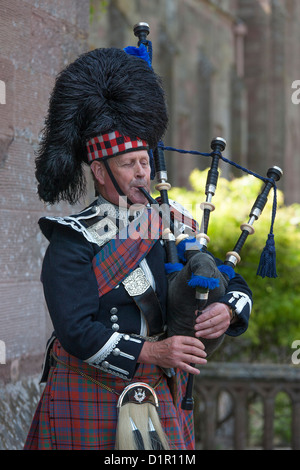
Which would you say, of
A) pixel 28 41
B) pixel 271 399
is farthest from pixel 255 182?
pixel 28 41

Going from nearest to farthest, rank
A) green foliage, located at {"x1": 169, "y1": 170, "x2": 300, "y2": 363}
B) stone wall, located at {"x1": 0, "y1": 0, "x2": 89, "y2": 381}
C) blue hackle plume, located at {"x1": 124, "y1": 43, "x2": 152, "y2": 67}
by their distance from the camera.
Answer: blue hackle plume, located at {"x1": 124, "y1": 43, "x2": 152, "y2": 67} < stone wall, located at {"x1": 0, "y1": 0, "x2": 89, "y2": 381} < green foliage, located at {"x1": 169, "y1": 170, "x2": 300, "y2": 363}

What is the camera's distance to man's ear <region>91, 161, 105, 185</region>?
2.67m

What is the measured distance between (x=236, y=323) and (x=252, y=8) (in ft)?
71.4

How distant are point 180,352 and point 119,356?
21 centimetres

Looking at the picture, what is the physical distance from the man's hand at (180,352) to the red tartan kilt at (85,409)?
0.19 metres

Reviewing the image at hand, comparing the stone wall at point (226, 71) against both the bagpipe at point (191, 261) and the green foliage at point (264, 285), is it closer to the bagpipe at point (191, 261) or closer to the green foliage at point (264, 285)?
the green foliage at point (264, 285)

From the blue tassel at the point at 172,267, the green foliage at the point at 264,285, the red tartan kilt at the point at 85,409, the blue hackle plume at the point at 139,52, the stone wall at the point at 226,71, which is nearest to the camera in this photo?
the red tartan kilt at the point at 85,409

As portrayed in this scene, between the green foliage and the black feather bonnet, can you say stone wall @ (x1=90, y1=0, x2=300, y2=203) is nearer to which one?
the green foliage

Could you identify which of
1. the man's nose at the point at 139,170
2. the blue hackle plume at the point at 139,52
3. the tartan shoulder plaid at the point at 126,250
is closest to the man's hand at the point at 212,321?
the tartan shoulder plaid at the point at 126,250

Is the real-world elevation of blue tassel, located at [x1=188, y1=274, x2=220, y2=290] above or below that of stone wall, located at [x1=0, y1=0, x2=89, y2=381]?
below

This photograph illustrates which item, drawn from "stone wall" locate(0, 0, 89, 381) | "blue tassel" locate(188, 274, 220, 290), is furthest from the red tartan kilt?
"stone wall" locate(0, 0, 89, 381)

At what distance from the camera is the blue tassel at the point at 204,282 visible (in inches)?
91.9

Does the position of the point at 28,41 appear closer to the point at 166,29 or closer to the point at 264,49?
the point at 166,29

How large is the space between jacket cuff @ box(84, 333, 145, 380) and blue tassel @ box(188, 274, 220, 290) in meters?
0.30
